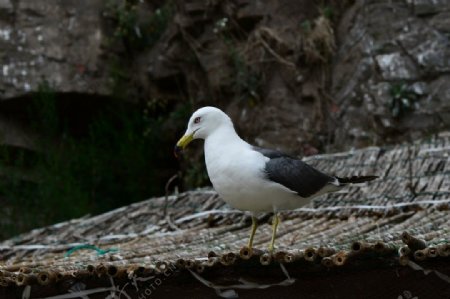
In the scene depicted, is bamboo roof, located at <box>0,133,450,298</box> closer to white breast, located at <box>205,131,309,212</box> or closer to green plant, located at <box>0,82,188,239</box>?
white breast, located at <box>205,131,309,212</box>

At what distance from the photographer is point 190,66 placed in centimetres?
736

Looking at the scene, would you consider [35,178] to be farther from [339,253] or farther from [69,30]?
[339,253]

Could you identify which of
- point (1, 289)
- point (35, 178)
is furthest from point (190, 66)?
point (1, 289)

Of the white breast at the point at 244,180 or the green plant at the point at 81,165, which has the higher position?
the white breast at the point at 244,180

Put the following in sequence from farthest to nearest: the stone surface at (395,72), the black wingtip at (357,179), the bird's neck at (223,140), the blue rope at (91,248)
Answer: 1. the stone surface at (395,72)
2. the blue rope at (91,248)
3. the black wingtip at (357,179)
4. the bird's neck at (223,140)

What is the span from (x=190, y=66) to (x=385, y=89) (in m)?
1.84

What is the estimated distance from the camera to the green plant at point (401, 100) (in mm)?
6160

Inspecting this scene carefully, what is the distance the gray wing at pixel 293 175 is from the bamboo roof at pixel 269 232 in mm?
182

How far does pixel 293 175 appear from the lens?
8.40 feet

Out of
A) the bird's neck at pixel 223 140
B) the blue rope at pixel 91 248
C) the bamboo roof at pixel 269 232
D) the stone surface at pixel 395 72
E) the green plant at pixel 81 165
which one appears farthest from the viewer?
the green plant at pixel 81 165

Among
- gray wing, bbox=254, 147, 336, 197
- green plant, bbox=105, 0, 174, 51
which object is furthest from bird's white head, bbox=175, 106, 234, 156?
green plant, bbox=105, 0, 174, 51

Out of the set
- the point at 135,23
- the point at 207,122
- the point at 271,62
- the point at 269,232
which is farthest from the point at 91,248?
the point at 135,23

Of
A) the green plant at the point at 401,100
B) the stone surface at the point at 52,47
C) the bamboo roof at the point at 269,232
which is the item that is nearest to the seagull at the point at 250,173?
the bamboo roof at the point at 269,232

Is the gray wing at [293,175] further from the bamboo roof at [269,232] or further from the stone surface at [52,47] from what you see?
the stone surface at [52,47]
